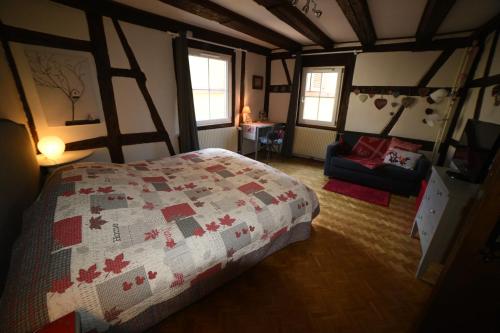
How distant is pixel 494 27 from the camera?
2391 mm

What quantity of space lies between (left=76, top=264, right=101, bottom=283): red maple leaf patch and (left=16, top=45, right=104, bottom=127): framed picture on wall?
2142 mm

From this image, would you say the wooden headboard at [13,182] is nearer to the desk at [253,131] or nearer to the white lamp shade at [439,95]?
the desk at [253,131]

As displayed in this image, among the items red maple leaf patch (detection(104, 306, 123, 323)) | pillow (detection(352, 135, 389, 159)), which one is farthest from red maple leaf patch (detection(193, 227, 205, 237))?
pillow (detection(352, 135, 389, 159))

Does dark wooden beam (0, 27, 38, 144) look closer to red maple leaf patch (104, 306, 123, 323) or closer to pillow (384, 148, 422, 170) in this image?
red maple leaf patch (104, 306, 123, 323)

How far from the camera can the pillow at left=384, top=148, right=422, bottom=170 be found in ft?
10.1

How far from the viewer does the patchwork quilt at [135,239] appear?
0.88m

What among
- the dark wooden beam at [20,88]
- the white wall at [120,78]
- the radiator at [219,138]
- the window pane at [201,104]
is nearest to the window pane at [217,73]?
the window pane at [201,104]

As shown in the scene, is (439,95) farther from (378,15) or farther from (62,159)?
(62,159)

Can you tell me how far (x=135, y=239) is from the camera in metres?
1.13

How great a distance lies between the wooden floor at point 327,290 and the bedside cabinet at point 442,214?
271mm

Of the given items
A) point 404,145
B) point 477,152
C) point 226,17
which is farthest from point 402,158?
point 226,17

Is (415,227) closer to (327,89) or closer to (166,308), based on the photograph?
(166,308)

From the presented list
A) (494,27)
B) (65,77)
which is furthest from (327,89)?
(65,77)

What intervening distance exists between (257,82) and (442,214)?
404 cm
